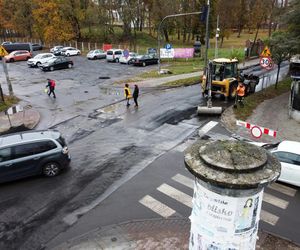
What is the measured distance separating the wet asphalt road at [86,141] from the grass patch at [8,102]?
715 millimetres

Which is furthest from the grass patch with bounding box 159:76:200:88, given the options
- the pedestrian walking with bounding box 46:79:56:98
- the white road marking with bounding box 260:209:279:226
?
the white road marking with bounding box 260:209:279:226

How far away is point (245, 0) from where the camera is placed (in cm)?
6919

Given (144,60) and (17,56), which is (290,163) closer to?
(144,60)

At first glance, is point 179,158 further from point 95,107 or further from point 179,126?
point 95,107

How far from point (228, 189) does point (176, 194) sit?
248 inches

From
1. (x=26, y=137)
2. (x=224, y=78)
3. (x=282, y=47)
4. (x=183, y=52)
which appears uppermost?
(x=282, y=47)

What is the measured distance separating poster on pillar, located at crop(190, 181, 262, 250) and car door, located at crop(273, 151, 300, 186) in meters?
6.52

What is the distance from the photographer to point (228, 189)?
13.5 feet

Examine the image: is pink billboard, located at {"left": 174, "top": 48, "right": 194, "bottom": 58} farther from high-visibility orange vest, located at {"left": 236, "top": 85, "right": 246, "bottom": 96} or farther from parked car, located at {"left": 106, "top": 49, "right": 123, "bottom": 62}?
high-visibility orange vest, located at {"left": 236, "top": 85, "right": 246, "bottom": 96}

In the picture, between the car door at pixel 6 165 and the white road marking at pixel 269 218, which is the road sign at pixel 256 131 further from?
the car door at pixel 6 165

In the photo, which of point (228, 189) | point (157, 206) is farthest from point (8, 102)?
point (228, 189)

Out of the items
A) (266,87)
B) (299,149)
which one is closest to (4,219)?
(299,149)

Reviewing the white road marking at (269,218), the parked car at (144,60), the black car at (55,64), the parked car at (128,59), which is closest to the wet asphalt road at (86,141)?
the white road marking at (269,218)

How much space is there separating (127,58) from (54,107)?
20.4 metres
